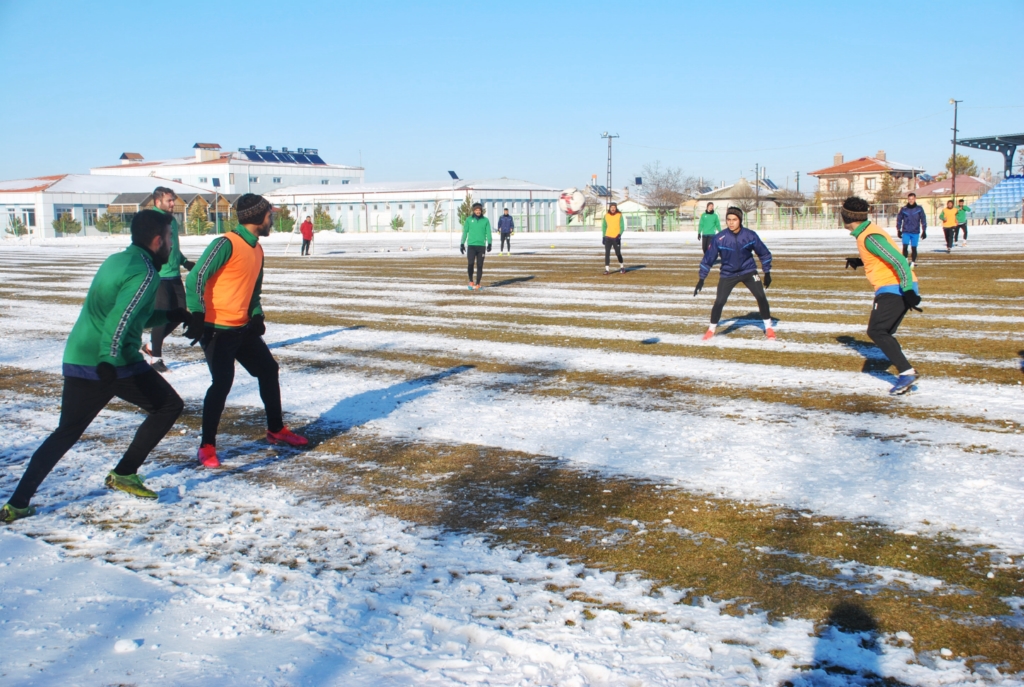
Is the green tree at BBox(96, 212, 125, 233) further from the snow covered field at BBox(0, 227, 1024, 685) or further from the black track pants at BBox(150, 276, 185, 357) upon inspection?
the black track pants at BBox(150, 276, 185, 357)

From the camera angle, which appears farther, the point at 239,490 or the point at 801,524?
the point at 239,490

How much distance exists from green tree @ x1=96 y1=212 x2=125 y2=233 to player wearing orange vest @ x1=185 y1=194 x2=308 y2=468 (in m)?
78.0

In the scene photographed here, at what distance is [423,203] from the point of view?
8188 centimetres

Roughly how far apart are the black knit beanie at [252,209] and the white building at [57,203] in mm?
85452

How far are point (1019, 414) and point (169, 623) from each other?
6490mm

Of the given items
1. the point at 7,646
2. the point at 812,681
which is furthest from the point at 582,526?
the point at 7,646

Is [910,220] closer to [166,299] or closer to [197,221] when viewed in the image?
[166,299]

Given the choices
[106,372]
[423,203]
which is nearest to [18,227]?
[423,203]

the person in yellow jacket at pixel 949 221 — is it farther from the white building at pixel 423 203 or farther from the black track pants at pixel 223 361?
the white building at pixel 423 203

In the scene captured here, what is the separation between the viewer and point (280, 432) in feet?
21.8

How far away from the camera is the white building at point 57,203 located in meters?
84.4

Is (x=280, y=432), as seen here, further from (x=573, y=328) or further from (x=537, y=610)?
(x=573, y=328)

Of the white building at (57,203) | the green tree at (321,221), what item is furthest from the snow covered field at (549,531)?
the white building at (57,203)

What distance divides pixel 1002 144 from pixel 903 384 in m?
76.0
